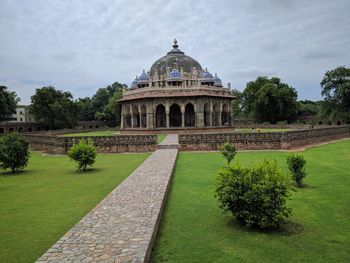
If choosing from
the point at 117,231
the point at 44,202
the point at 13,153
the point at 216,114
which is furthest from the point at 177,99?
the point at 117,231

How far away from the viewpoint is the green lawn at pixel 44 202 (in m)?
5.64

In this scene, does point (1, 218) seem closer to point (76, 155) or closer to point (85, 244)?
point (85, 244)

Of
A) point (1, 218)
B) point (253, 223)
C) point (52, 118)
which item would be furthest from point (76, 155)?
point (52, 118)

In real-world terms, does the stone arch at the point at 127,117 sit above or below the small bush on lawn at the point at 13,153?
above

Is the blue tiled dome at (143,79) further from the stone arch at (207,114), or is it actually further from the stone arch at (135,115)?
the stone arch at (207,114)

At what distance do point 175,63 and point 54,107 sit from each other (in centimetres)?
1796

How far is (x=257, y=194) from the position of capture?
19.3 ft

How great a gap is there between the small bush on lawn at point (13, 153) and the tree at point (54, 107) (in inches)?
1327

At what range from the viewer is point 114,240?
5.03 m

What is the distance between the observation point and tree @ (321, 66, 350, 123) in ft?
144

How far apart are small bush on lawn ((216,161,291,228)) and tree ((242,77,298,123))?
4402cm

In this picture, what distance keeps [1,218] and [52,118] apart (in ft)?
145

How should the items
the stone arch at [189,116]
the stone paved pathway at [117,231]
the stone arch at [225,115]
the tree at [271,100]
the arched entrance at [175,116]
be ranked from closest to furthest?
1. the stone paved pathway at [117,231]
2. the stone arch at [189,116]
3. the arched entrance at [175,116]
4. the stone arch at [225,115]
5. the tree at [271,100]

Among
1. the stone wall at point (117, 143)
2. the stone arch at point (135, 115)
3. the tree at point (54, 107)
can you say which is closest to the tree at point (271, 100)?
the stone arch at point (135, 115)
